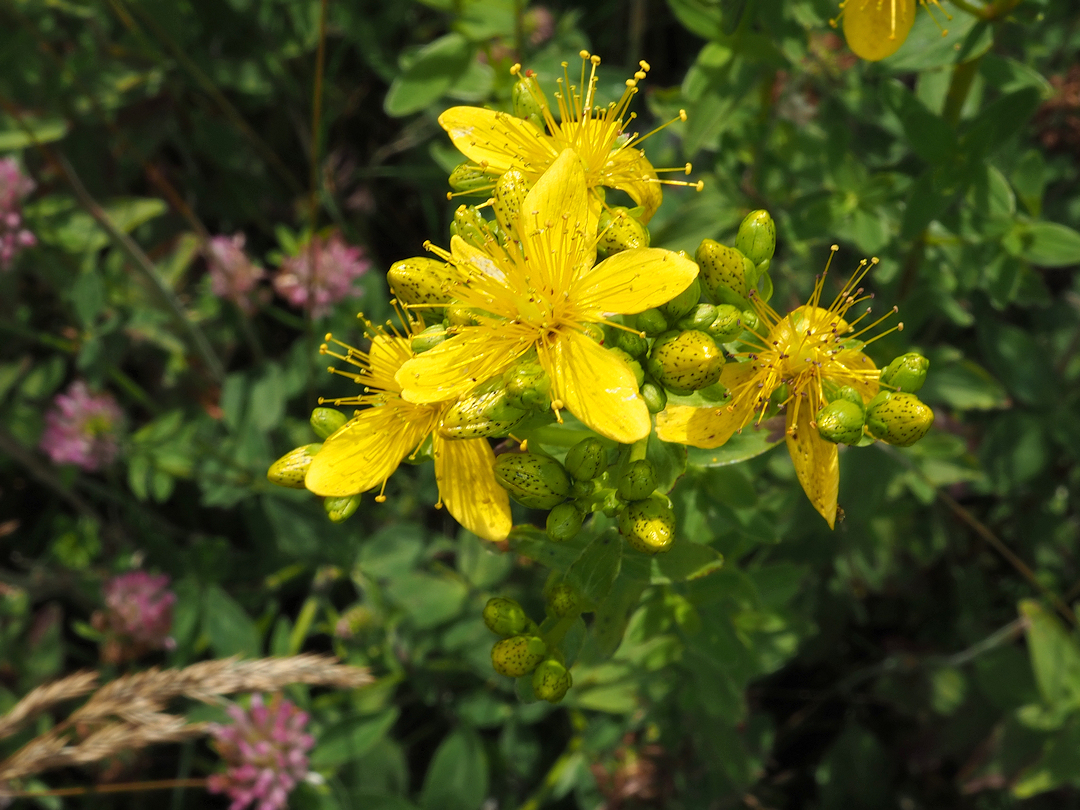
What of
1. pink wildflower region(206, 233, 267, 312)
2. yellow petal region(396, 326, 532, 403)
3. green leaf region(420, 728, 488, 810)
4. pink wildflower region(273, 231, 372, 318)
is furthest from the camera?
pink wildflower region(206, 233, 267, 312)

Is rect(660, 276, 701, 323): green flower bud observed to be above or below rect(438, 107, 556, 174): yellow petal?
below

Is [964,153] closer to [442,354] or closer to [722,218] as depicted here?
[722,218]

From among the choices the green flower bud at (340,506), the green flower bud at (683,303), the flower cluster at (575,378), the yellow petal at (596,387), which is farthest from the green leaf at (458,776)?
the green flower bud at (683,303)

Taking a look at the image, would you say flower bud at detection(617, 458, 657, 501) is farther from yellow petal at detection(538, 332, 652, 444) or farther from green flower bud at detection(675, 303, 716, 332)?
green flower bud at detection(675, 303, 716, 332)

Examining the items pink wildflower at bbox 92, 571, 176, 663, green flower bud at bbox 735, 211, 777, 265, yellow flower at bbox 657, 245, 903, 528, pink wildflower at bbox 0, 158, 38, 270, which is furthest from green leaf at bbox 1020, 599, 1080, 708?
pink wildflower at bbox 0, 158, 38, 270

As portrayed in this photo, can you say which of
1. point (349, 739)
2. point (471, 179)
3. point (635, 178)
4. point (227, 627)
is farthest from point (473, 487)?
point (227, 627)

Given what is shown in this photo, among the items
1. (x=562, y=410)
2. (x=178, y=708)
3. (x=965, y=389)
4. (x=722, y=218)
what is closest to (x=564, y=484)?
(x=562, y=410)

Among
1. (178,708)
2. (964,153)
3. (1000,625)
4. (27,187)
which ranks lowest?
(178,708)
